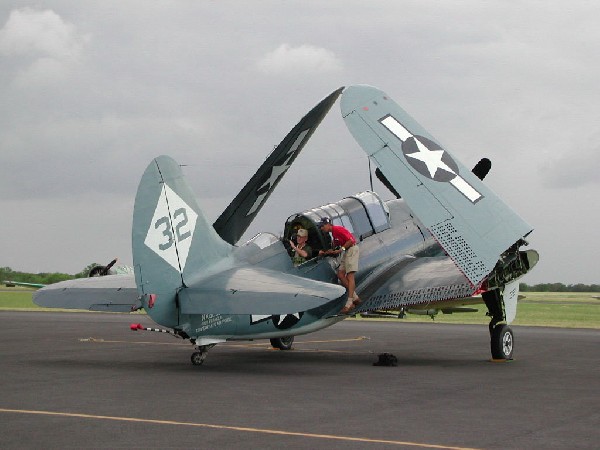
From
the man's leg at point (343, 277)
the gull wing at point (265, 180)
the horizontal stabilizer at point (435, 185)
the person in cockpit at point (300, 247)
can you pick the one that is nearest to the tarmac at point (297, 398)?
the man's leg at point (343, 277)

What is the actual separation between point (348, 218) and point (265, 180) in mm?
2035

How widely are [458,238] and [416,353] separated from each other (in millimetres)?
5643

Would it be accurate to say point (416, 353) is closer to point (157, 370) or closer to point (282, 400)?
point (157, 370)

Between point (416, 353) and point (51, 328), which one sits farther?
point (51, 328)

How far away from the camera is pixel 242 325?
49.8 feet

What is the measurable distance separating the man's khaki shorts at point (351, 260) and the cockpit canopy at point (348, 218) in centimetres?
49

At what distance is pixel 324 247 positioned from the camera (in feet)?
55.7

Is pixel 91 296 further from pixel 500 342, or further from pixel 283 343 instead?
pixel 500 342

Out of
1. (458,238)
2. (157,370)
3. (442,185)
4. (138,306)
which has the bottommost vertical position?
(157,370)

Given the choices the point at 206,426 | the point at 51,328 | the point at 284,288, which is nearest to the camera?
the point at 206,426

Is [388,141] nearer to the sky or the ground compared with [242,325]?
nearer to the sky

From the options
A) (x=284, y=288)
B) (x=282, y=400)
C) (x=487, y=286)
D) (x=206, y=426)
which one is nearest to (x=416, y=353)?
(x=487, y=286)

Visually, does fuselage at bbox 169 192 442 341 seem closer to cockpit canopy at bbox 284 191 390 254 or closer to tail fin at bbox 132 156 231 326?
cockpit canopy at bbox 284 191 390 254

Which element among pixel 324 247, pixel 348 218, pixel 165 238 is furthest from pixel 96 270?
pixel 165 238
